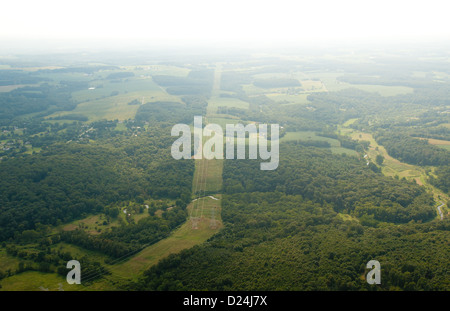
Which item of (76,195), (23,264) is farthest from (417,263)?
(76,195)

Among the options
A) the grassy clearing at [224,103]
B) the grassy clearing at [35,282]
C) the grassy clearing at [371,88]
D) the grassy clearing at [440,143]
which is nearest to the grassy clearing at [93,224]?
the grassy clearing at [35,282]

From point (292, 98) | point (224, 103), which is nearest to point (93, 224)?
point (224, 103)

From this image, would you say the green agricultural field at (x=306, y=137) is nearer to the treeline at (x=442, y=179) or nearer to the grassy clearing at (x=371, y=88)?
the treeline at (x=442, y=179)

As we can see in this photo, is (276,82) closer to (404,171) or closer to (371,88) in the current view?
(371,88)

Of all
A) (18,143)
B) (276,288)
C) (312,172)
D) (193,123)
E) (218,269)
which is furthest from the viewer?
(193,123)

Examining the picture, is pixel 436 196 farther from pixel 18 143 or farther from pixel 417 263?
pixel 18 143

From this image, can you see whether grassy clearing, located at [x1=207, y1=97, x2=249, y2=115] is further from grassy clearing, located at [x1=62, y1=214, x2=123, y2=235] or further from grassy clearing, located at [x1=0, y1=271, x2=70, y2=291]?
grassy clearing, located at [x1=0, y1=271, x2=70, y2=291]
